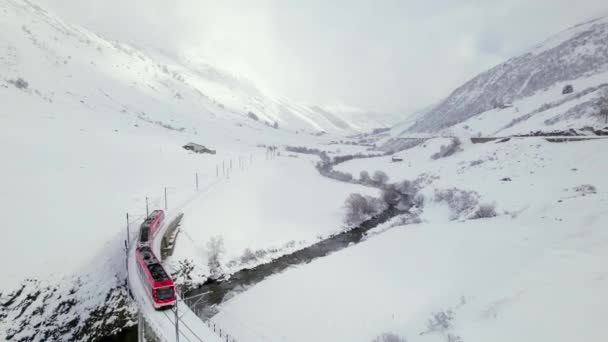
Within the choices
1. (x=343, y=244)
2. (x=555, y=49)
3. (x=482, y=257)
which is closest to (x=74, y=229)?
(x=343, y=244)

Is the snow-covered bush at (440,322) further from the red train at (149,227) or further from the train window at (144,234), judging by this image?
the train window at (144,234)

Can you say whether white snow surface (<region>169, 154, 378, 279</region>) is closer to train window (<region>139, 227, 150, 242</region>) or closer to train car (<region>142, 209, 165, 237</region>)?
train car (<region>142, 209, 165, 237</region>)

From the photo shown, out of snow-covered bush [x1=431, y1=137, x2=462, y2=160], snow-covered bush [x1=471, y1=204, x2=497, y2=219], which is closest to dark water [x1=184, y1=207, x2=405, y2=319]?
snow-covered bush [x1=471, y1=204, x2=497, y2=219]

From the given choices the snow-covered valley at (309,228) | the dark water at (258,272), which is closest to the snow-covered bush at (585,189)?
the snow-covered valley at (309,228)

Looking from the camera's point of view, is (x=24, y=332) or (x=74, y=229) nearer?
(x=24, y=332)

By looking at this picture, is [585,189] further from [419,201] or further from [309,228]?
[309,228]

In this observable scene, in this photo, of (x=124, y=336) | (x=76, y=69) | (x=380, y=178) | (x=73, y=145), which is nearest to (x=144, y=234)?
(x=124, y=336)

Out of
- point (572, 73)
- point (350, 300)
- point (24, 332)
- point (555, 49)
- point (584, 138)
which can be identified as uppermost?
point (555, 49)

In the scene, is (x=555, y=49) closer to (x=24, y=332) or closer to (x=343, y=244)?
(x=343, y=244)
